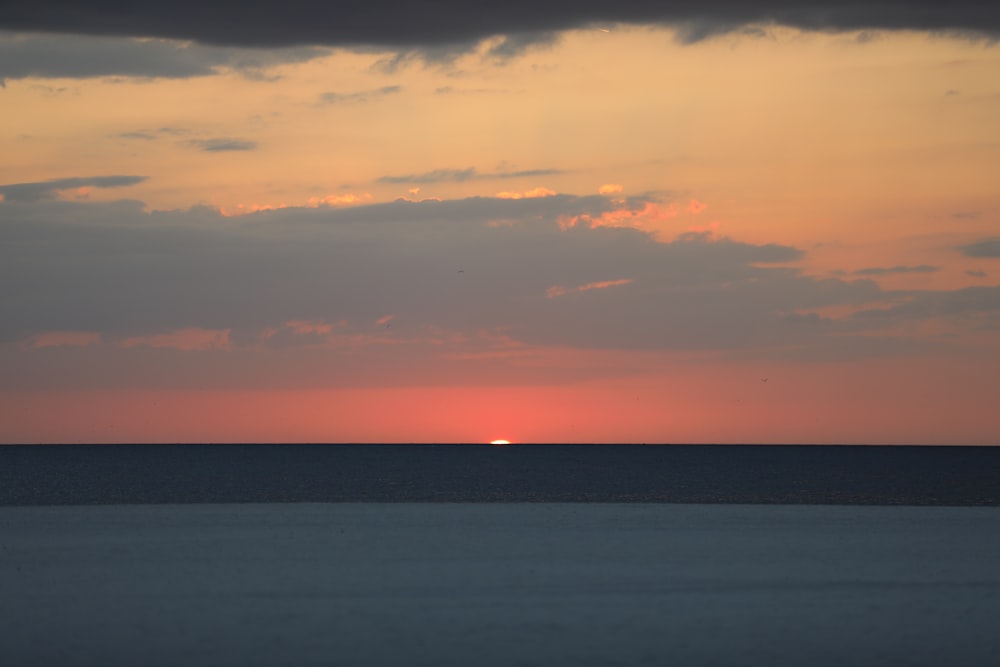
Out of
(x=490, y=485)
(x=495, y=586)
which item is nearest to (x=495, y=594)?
(x=495, y=586)

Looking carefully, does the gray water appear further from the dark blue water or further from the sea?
the dark blue water

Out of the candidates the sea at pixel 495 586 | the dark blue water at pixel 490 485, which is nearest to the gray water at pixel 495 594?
the sea at pixel 495 586

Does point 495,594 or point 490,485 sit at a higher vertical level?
point 490,485

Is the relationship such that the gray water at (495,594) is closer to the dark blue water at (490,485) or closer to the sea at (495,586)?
Result: the sea at (495,586)

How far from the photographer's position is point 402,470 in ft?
602

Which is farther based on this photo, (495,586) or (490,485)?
(490,485)

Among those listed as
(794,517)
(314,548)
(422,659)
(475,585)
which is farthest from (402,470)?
(422,659)

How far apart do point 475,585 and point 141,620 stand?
1034cm

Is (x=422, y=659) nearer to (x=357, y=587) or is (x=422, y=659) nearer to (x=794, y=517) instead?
(x=357, y=587)

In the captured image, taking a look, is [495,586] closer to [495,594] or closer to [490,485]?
[495,594]

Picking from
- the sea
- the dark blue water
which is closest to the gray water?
the sea

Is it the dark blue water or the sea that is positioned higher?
the dark blue water

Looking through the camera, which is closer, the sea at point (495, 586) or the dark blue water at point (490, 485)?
the sea at point (495, 586)

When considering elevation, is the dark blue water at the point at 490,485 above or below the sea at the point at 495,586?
above
